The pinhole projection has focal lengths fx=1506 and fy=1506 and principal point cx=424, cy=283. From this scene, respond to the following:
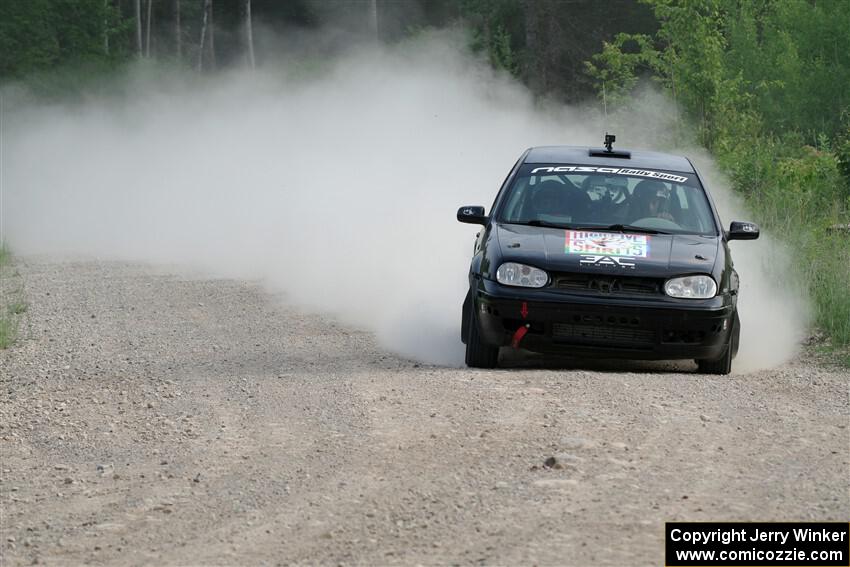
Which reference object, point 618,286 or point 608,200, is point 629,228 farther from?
point 618,286

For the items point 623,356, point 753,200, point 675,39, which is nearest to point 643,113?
point 675,39

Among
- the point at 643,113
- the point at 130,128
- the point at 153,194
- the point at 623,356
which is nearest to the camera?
the point at 623,356

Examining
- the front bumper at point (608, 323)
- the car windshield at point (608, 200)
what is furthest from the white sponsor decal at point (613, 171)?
the front bumper at point (608, 323)

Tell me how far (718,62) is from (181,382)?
49.4ft

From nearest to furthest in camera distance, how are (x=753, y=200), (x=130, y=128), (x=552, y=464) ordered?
(x=552, y=464)
(x=753, y=200)
(x=130, y=128)

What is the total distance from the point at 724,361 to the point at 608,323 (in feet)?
3.03

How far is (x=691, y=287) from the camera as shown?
9.68 m

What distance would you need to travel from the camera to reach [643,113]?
83.1 feet

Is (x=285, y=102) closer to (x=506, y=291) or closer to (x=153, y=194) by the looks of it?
(x=153, y=194)

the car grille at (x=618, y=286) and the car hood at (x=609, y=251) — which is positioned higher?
the car hood at (x=609, y=251)

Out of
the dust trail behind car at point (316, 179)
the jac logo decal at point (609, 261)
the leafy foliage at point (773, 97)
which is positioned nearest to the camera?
the jac logo decal at point (609, 261)

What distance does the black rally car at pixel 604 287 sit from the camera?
31.5 ft

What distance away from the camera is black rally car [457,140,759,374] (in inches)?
378

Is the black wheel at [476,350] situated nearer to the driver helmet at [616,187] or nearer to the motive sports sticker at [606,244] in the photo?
the motive sports sticker at [606,244]
